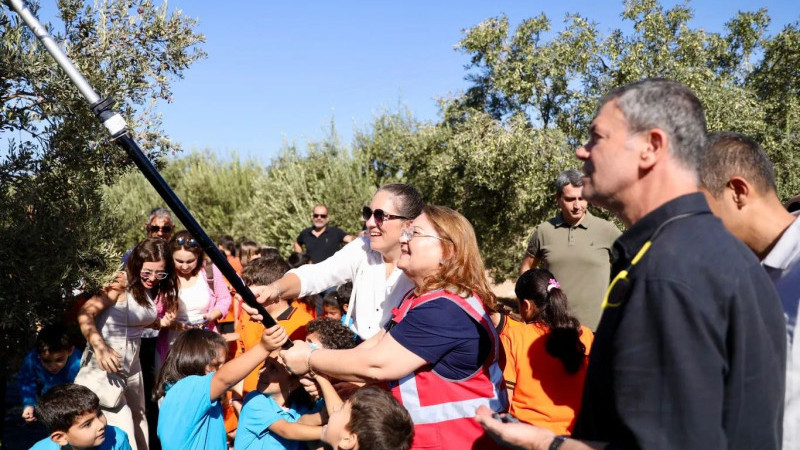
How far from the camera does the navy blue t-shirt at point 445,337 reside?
272 centimetres

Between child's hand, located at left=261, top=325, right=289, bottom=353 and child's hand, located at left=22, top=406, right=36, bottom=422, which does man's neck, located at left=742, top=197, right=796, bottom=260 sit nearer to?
child's hand, located at left=261, top=325, right=289, bottom=353

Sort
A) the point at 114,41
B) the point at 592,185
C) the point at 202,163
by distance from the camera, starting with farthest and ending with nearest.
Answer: the point at 202,163 < the point at 114,41 < the point at 592,185

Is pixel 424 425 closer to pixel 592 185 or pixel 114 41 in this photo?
pixel 592 185

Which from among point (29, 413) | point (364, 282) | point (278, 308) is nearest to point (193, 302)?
point (278, 308)

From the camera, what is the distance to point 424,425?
2.83 metres

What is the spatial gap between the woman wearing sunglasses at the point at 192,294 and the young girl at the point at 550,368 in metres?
3.35

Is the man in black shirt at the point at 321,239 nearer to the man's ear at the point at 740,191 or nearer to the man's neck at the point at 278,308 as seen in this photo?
the man's neck at the point at 278,308

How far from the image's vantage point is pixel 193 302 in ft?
20.7

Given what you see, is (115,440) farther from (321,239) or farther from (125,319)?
(321,239)

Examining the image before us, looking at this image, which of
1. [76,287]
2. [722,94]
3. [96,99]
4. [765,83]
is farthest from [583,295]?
[765,83]

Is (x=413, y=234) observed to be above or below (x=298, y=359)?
above

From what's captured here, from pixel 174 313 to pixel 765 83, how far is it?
14417mm

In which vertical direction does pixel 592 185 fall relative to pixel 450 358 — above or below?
above

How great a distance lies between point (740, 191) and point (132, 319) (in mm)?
4505
